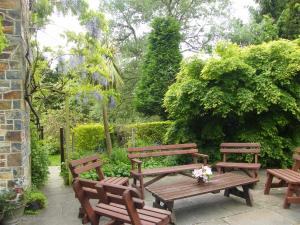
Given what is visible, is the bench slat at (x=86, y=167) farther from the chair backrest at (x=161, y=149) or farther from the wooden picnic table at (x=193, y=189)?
the wooden picnic table at (x=193, y=189)

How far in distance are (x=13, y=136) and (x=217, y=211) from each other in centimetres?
345

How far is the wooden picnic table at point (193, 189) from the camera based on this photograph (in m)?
4.73

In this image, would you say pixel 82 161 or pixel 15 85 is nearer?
pixel 15 85

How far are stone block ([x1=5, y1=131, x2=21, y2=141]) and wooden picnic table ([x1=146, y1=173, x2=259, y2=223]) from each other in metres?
2.19

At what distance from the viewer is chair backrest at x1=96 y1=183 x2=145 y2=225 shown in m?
3.38

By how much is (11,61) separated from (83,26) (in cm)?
248

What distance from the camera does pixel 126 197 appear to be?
11.0ft

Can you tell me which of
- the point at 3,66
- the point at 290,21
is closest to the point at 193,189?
the point at 3,66

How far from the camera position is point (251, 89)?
7.98 m

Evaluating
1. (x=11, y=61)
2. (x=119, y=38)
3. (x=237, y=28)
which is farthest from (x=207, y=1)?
(x=11, y=61)

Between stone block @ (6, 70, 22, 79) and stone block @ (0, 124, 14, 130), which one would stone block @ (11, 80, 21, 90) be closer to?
stone block @ (6, 70, 22, 79)

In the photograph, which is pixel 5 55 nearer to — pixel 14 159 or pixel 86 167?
pixel 14 159

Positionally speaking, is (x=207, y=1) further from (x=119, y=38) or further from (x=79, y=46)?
(x=79, y=46)

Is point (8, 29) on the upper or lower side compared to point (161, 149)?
upper
